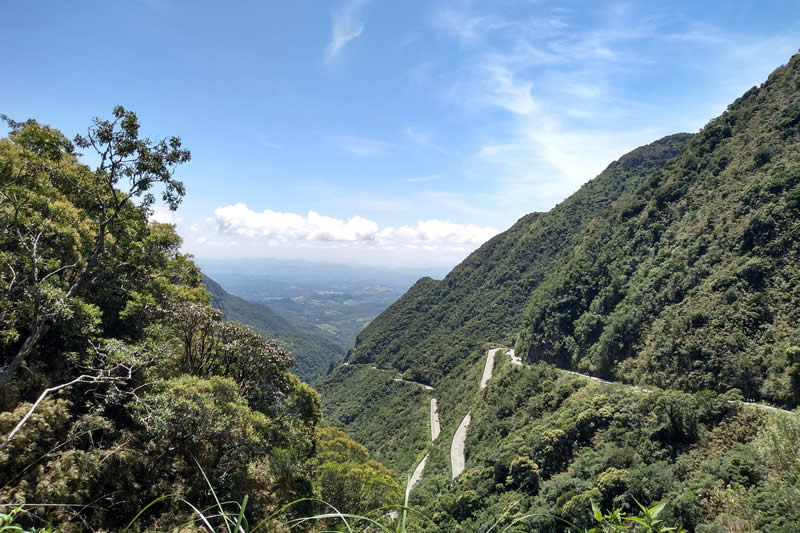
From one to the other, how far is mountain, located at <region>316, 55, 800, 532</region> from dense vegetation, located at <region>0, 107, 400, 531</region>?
963 centimetres

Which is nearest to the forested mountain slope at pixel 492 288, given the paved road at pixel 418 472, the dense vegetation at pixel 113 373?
the paved road at pixel 418 472

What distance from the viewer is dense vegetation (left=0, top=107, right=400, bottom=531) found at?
28.9 feet

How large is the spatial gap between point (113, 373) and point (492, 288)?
9624 cm

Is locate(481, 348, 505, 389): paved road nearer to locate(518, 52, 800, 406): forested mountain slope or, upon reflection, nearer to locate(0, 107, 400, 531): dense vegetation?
locate(518, 52, 800, 406): forested mountain slope

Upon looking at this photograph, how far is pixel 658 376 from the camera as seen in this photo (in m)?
34.1

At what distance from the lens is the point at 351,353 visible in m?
112

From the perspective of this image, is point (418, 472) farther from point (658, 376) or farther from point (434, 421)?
point (658, 376)

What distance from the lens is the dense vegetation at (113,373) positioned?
8812 millimetres

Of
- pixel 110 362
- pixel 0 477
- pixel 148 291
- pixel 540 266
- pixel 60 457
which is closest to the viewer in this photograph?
pixel 0 477

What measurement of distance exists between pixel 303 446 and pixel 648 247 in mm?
51642

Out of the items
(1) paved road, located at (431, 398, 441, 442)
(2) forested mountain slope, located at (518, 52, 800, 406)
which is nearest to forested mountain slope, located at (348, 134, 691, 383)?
(1) paved road, located at (431, 398, 441, 442)

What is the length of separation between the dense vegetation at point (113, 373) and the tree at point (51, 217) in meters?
0.05

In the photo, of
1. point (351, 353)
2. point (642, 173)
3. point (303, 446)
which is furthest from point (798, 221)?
point (351, 353)

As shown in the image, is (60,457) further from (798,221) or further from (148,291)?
A: (798,221)
